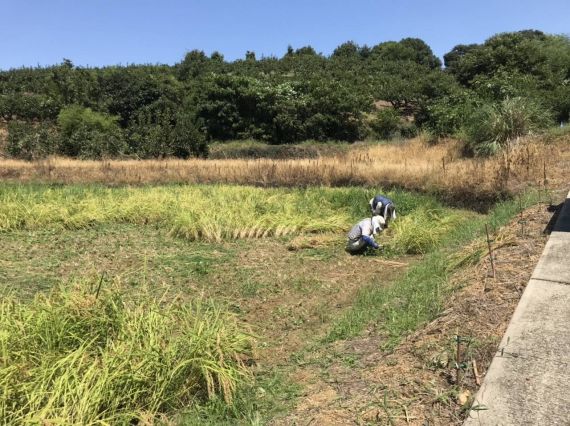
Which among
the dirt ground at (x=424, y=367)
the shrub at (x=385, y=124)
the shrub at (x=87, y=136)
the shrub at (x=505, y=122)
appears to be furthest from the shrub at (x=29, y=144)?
the dirt ground at (x=424, y=367)

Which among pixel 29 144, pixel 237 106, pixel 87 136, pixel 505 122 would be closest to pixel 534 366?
pixel 505 122

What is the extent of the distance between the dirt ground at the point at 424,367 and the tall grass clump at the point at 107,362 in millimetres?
668

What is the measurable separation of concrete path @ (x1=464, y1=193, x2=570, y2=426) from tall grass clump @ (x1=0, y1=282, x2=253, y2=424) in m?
1.65

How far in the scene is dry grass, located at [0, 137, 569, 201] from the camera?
33.1 ft

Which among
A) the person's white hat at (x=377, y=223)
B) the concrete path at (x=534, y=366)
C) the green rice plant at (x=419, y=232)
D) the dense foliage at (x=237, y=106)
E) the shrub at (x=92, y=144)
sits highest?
the dense foliage at (x=237, y=106)

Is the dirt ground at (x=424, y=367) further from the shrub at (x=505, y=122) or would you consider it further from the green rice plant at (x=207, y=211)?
the shrub at (x=505, y=122)

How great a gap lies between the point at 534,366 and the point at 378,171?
36.2ft

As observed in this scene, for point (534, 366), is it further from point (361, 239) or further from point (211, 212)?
point (211, 212)

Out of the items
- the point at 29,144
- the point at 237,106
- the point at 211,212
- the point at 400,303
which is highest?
the point at 237,106

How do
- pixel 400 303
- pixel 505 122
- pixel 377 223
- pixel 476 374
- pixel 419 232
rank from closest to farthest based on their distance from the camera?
1. pixel 476 374
2. pixel 400 303
3. pixel 419 232
4. pixel 377 223
5. pixel 505 122

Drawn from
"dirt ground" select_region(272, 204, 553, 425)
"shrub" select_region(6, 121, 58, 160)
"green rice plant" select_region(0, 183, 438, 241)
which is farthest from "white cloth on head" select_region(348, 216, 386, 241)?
"shrub" select_region(6, 121, 58, 160)

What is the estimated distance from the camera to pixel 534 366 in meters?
2.49

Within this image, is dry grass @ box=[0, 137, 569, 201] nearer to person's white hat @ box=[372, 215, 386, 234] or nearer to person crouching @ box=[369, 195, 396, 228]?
person crouching @ box=[369, 195, 396, 228]

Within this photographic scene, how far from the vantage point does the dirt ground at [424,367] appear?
2.53m
